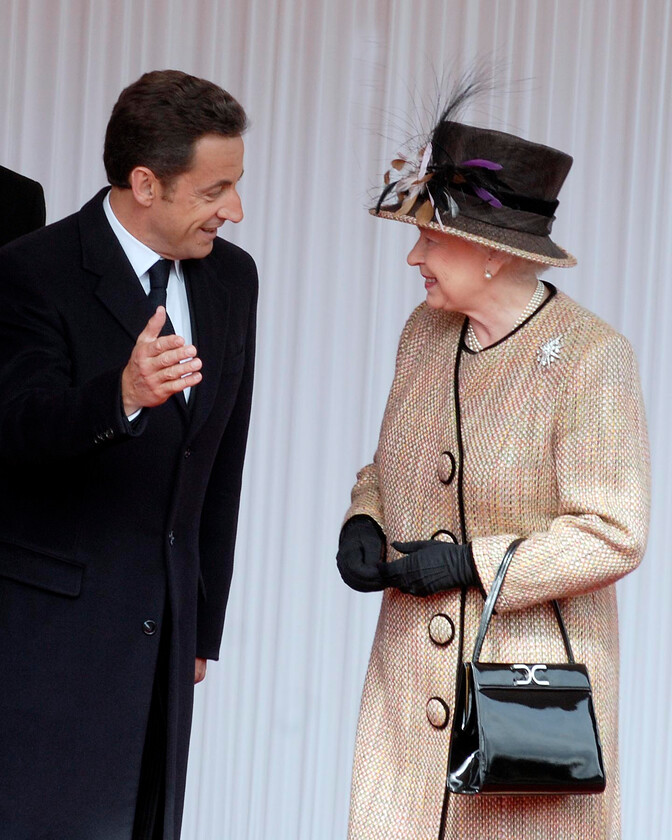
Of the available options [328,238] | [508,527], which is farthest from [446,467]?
[328,238]

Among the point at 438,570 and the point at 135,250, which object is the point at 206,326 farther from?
the point at 438,570

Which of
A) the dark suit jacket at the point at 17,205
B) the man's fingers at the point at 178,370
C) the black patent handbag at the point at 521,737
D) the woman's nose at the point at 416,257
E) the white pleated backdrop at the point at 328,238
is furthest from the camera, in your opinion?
the white pleated backdrop at the point at 328,238

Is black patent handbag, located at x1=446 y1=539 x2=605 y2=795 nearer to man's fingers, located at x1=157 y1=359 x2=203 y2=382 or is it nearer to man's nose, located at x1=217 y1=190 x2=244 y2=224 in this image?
man's fingers, located at x1=157 y1=359 x2=203 y2=382

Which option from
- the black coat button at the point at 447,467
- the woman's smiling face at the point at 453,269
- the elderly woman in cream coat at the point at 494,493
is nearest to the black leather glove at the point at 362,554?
the elderly woman in cream coat at the point at 494,493

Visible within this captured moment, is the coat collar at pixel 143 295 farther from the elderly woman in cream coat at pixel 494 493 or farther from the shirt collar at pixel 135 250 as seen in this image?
the elderly woman in cream coat at pixel 494 493

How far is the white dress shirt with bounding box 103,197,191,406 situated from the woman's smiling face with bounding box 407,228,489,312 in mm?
401

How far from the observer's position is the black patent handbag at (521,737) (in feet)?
6.29

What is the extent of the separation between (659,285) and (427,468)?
1.64 meters

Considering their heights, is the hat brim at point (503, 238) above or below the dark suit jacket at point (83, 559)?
above

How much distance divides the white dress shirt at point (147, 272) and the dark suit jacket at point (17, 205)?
37 centimetres

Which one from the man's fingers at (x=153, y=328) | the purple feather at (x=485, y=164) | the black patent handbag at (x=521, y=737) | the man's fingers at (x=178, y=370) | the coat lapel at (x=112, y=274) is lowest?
the black patent handbag at (x=521, y=737)

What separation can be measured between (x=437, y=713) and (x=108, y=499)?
0.62 m

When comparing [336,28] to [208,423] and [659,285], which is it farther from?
[208,423]

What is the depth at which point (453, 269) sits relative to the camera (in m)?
2.10
